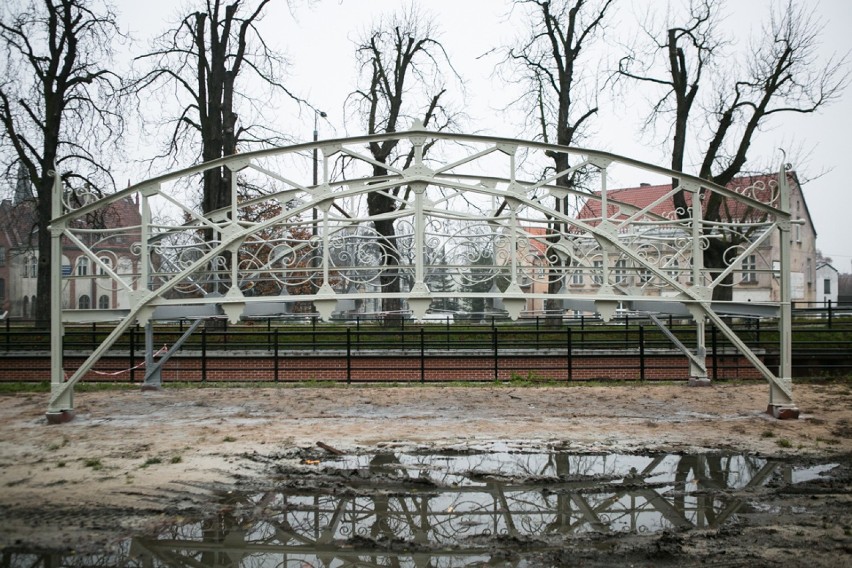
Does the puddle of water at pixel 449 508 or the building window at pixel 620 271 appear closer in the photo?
the puddle of water at pixel 449 508

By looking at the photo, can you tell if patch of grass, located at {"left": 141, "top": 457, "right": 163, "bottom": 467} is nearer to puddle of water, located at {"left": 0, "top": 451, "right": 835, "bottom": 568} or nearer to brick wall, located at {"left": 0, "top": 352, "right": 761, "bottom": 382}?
puddle of water, located at {"left": 0, "top": 451, "right": 835, "bottom": 568}

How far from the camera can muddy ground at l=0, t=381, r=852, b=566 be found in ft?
19.4

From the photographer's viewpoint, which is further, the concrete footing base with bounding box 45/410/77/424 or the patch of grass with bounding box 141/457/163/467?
the concrete footing base with bounding box 45/410/77/424

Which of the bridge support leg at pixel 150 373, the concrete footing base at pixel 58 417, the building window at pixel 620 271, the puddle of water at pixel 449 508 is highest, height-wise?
the building window at pixel 620 271

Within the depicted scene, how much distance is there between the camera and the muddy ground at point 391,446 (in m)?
5.91

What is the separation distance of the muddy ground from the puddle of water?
13cm

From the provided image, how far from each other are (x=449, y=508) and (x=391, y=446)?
275 cm

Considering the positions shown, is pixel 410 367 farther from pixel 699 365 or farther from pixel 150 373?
pixel 699 365

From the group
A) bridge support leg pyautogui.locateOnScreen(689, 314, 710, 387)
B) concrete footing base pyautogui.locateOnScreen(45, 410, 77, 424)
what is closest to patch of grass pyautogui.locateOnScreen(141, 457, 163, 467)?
concrete footing base pyautogui.locateOnScreen(45, 410, 77, 424)

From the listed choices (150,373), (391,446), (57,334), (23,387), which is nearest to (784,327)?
(391,446)

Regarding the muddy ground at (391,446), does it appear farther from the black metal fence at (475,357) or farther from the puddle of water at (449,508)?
the black metal fence at (475,357)

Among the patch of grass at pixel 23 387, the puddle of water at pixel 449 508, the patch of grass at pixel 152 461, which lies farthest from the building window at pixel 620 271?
the patch of grass at pixel 23 387

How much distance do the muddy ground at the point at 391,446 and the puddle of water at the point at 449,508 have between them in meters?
0.13

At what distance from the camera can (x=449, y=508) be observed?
22.6 feet
